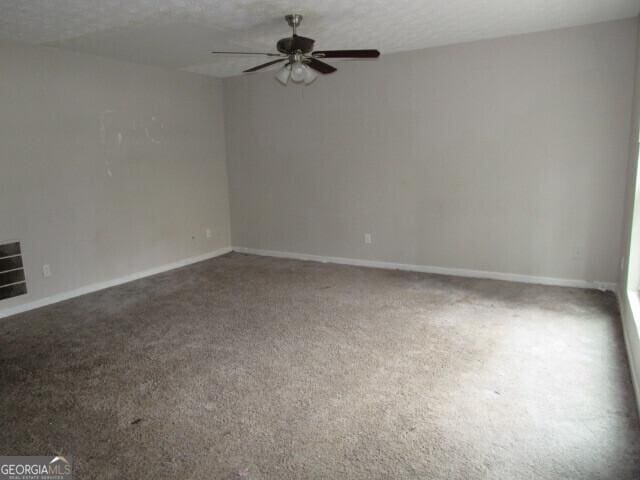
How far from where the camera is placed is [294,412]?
2340 mm

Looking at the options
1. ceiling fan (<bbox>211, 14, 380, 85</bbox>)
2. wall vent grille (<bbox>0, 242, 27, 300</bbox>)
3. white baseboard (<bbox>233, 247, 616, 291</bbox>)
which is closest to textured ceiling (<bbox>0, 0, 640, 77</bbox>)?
ceiling fan (<bbox>211, 14, 380, 85</bbox>)

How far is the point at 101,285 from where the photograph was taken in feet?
15.5

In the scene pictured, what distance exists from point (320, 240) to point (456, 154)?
6.59ft

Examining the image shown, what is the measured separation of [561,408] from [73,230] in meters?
4.44

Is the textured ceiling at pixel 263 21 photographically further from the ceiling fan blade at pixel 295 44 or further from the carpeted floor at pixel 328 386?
the carpeted floor at pixel 328 386

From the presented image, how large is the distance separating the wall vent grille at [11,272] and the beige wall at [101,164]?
6 centimetres

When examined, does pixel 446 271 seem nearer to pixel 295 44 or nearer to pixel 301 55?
pixel 301 55

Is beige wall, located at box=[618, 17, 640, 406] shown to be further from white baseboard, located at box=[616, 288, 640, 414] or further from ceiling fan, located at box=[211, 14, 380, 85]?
ceiling fan, located at box=[211, 14, 380, 85]

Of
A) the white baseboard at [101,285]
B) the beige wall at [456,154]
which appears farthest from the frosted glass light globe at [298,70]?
the white baseboard at [101,285]

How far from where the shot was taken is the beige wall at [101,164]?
13.1 feet

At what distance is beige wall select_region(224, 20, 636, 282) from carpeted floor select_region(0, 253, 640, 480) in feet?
2.09

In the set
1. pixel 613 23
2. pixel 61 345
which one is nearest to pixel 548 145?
pixel 613 23

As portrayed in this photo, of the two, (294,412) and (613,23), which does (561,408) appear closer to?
(294,412)

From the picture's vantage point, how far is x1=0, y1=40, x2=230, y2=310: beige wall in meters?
3.98
